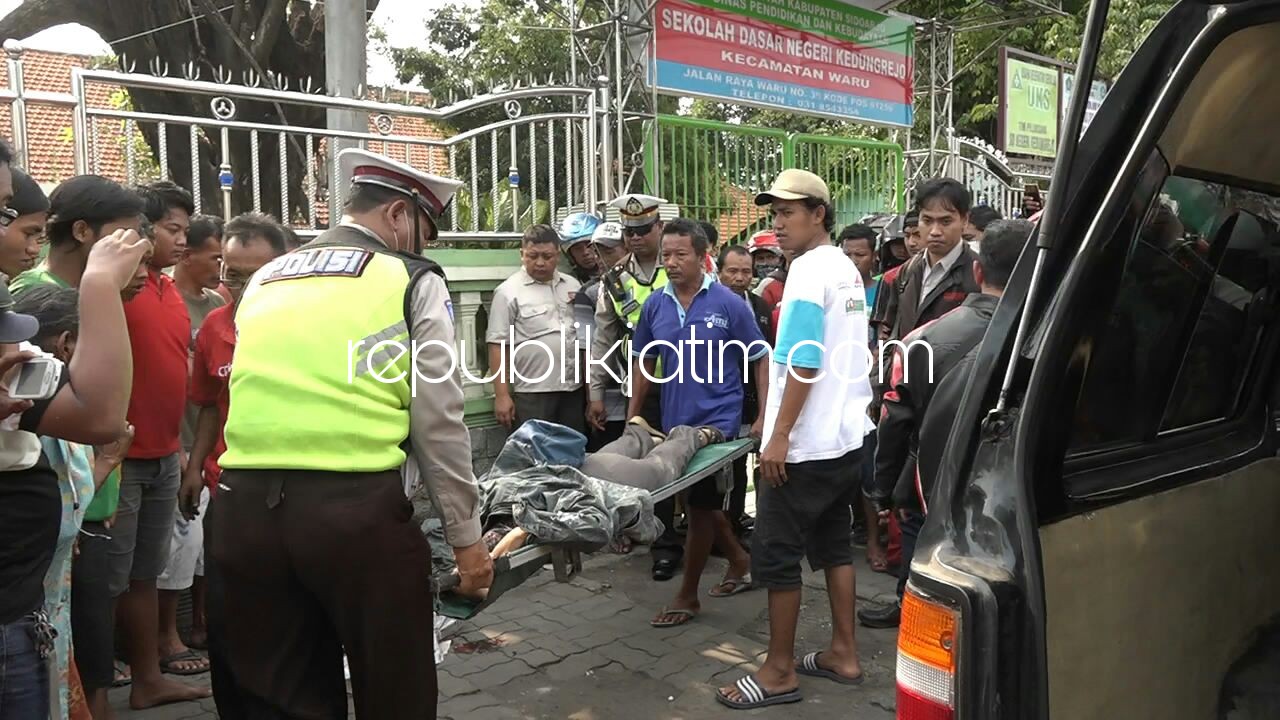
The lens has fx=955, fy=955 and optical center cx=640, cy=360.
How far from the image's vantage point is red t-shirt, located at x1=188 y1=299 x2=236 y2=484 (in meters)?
3.62

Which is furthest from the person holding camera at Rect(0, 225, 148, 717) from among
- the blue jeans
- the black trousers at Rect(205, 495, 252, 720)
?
the black trousers at Rect(205, 495, 252, 720)

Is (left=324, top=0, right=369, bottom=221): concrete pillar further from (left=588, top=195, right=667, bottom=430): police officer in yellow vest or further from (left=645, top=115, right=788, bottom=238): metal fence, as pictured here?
(left=645, top=115, right=788, bottom=238): metal fence

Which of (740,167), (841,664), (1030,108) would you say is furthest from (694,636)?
(1030,108)

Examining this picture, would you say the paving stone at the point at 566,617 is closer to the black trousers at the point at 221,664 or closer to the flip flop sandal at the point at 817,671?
the flip flop sandal at the point at 817,671

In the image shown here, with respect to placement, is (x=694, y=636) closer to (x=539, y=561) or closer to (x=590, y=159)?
(x=539, y=561)

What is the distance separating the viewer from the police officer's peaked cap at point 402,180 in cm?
265

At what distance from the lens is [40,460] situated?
1986 mm

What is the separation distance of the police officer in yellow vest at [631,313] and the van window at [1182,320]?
3.11m

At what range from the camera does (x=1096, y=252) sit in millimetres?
1506

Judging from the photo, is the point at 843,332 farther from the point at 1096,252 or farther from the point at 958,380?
the point at 1096,252

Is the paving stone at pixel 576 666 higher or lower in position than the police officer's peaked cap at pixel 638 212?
lower

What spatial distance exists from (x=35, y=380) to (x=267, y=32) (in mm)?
9716

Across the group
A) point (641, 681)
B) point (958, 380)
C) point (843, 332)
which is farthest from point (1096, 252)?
point (641, 681)

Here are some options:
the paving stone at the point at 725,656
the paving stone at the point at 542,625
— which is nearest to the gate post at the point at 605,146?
the paving stone at the point at 542,625
